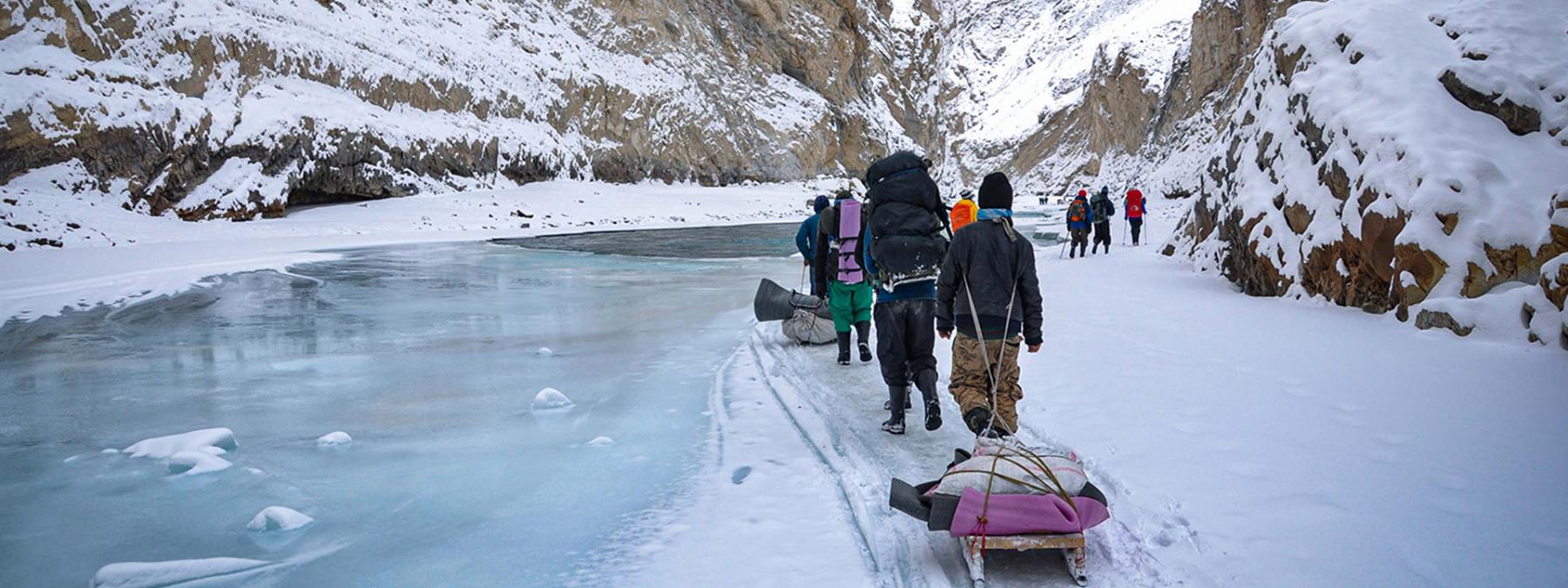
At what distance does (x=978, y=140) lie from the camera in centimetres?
12338

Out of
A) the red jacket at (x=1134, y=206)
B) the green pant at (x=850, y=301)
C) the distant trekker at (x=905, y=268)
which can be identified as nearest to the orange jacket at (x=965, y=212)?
the distant trekker at (x=905, y=268)

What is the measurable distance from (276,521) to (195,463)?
4.15 ft

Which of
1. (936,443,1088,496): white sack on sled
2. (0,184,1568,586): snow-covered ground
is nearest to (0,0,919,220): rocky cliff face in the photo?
(0,184,1568,586): snow-covered ground

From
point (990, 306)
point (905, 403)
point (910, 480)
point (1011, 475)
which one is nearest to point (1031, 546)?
point (1011, 475)

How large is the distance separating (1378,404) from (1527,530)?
173 centimetres

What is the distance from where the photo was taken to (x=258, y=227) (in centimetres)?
2553

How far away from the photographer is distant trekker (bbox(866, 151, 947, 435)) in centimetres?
506

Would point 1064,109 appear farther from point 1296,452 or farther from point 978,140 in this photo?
point 1296,452

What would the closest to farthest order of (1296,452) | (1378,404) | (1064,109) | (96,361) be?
(1296,452)
(1378,404)
(96,361)
(1064,109)

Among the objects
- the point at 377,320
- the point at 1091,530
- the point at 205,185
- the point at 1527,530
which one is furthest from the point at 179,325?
the point at 205,185

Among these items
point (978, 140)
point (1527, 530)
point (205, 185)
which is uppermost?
point (978, 140)

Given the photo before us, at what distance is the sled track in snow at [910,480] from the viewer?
320cm

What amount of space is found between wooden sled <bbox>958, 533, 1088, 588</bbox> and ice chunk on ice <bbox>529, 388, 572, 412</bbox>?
11.5 ft

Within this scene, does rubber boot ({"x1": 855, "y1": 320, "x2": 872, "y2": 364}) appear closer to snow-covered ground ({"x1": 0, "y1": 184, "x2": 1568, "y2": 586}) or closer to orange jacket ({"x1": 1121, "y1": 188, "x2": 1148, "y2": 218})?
snow-covered ground ({"x1": 0, "y1": 184, "x2": 1568, "y2": 586})
